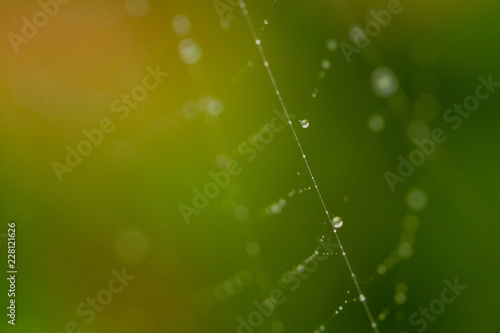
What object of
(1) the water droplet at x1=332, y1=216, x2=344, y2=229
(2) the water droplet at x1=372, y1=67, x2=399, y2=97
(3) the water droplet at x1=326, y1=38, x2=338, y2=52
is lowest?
(1) the water droplet at x1=332, y1=216, x2=344, y2=229

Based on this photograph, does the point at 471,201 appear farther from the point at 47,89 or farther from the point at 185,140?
the point at 47,89

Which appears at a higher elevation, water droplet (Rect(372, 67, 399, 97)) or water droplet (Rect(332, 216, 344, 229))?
water droplet (Rect(372, 67, 399, 97))

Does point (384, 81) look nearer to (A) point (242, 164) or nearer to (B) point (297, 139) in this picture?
(B) point (297, 139)

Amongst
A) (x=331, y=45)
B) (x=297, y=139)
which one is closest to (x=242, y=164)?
(x=297, y=139)

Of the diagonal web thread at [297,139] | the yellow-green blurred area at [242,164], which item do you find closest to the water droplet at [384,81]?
the yellow-green blurred area at [242,164]

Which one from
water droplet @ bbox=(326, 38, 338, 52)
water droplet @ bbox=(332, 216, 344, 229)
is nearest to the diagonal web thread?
water droplet @ bbox=(332, 216, 344, 229)

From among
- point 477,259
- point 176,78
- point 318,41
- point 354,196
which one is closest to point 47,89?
point 176,78

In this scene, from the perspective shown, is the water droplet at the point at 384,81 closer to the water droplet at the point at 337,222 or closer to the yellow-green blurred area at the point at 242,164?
the yellow-green blurred area at the point at 242,164

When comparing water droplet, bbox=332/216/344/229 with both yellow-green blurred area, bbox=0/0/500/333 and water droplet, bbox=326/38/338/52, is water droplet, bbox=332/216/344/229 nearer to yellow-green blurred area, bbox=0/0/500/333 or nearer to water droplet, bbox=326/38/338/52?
yellow-green blurred area, bbox=0/0/500/333

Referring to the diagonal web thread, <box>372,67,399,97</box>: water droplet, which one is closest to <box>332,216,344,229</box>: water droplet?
the diagonal web thread
